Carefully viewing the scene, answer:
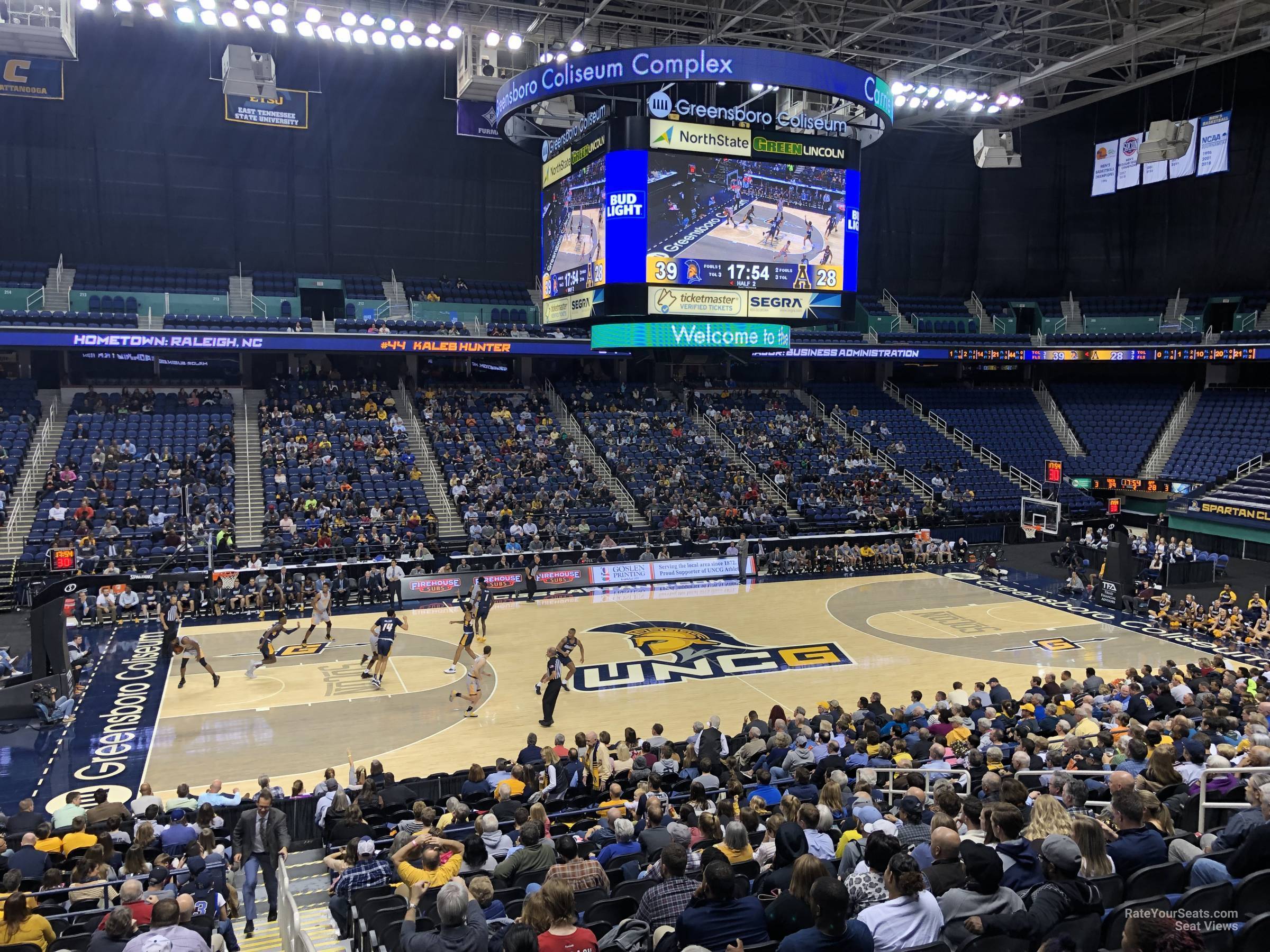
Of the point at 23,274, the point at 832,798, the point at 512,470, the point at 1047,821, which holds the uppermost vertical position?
the point at 23,274

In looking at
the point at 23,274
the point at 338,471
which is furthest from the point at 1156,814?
the point at 23,274

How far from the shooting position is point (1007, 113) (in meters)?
40.8

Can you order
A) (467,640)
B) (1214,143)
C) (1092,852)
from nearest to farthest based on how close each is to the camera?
(1092,852) < (467,640) < (1214,143)

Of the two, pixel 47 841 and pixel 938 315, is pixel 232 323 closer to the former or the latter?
pixel 47 841

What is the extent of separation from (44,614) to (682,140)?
1606 centimetres

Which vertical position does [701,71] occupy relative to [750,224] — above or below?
above

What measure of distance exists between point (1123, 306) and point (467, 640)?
38.2 meters

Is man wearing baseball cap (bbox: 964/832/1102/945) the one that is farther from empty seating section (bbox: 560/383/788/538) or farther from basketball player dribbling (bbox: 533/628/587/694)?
empty seating section (bbox: 560/383/788/538)

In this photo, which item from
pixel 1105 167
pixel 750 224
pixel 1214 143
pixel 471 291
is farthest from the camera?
pixel 1105 167

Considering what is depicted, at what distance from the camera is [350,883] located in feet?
30.3

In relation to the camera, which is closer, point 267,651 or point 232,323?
point 267,651

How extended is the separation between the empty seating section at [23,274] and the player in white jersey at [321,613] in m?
18.7

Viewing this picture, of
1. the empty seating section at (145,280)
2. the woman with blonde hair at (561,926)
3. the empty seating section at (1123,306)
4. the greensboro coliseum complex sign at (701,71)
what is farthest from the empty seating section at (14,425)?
the empty seating section at (1123,306)

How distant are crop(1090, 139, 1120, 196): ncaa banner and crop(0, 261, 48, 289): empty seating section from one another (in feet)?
137
